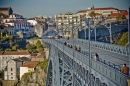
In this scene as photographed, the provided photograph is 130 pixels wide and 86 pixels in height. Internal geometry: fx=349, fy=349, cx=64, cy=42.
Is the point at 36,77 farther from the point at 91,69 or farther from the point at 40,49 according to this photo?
the point at 91,69

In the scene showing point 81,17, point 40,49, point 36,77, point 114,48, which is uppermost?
point 81,17

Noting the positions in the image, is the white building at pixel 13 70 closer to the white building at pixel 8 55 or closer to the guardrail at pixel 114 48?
the white building at pixel 8 55

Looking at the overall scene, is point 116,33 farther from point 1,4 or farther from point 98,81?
point 98,81

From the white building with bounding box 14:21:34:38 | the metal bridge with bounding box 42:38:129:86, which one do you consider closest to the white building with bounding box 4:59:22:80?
the metal bridge with bounding box 42:38:129:86

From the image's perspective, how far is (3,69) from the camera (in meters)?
8.83

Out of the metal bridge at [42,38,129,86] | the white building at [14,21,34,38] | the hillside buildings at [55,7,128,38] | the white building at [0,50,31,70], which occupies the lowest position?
the white building at [0,50,31,70]

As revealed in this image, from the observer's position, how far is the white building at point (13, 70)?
8984 millimetres

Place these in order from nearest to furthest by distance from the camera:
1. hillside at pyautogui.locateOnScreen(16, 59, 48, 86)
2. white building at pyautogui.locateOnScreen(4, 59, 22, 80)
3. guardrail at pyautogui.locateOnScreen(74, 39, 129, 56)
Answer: guardrail at pyautogui.locateOnScreen(74, 39, 129, 56)
white building at pyautogui.locateOnScreen(4, 59, 22, 80)
hillside at pyautogui.locateOnScreen(16, 59, 48, 86)

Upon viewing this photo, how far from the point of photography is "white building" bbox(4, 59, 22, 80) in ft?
29.5

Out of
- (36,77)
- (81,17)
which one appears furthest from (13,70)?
(81,17)

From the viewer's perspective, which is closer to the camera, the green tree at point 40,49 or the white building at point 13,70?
the white building at point 13,70

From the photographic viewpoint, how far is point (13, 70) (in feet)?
30.3

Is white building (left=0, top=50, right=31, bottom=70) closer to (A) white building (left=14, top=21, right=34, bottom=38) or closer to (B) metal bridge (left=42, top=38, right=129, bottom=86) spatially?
(A) white building (left=14, top=21, right=34, bottom=38)

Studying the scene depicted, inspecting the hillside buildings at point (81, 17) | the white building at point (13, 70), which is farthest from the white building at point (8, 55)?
the hillside buildings at point (81, 17)
